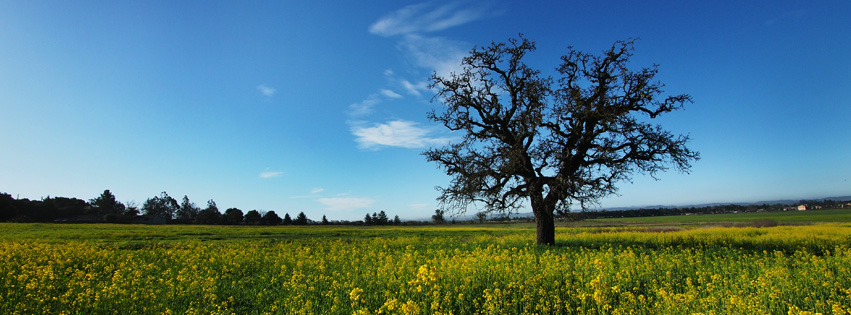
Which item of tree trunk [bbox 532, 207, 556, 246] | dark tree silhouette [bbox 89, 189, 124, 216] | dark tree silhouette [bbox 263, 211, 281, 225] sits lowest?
dark tree silhouette [bbox 263, 211, 281, 225]

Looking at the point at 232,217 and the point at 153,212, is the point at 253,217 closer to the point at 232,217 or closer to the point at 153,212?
the point at 232,217

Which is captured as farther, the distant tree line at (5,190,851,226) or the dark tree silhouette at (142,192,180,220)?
the dark tree silhouette at (142,192,180,220)

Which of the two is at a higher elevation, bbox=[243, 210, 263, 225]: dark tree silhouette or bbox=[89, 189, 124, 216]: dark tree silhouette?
bbox=[89, 189, 124, 216]: dark tree silhouette

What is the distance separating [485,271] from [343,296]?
3353 millimetres

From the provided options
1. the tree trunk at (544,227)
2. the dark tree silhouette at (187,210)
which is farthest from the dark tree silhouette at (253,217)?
the tree trunk at (544,227)

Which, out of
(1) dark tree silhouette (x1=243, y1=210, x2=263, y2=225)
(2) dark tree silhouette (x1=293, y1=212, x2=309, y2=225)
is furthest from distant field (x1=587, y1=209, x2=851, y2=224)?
(1) dark tree silhouette (x1=243, y1=210, x2=263, y2=225)

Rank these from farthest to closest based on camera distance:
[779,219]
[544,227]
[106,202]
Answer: [106,202] < [779,219] < [544,227]

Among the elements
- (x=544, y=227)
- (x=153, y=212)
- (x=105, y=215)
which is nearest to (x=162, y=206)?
(x=153, y=212)

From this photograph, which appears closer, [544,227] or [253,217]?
[544,227]

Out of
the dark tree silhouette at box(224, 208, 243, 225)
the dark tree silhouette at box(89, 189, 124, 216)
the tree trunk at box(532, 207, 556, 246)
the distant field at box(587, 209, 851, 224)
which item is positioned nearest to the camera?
the tree trunk at box(532, 207, 556, 246)

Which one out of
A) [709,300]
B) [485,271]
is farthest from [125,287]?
[709,300]

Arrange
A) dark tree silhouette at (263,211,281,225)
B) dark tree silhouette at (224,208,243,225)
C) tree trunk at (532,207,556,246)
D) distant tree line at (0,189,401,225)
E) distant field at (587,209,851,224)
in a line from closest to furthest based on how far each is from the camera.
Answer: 1. tree trunk at (532,207,556,246)
2. distant field at (587,209,851,224)
3. distant tree line at (0,189,401,225)
4. dark tree silhouette at (263,211,281,225)
5. dark tree silhouette at (224,208,243,225)

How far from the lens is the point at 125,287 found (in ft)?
26.2

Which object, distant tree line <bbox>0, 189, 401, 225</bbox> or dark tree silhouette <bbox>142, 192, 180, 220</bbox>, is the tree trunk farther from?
dark tree silhouette <bbox>142, 192, 180, 220</bbox>
